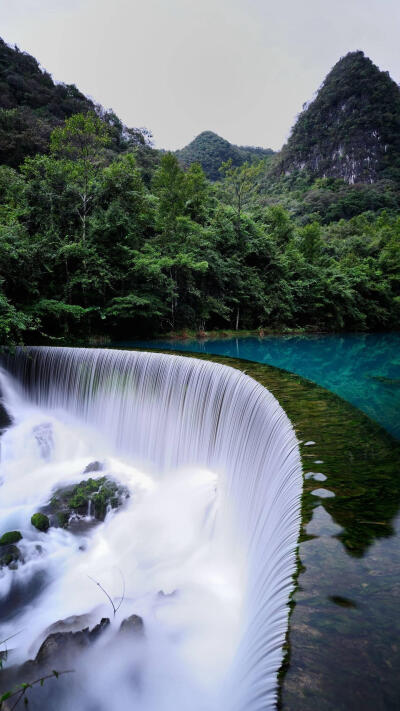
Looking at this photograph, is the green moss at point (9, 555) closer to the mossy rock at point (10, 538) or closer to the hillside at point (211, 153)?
the mossy rock at point (10, 538)

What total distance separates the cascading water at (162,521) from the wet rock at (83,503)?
0.15 metres

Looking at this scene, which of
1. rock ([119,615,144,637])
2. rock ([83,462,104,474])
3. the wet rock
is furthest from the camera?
rock ([83,462,104,474])

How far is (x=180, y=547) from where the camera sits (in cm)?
473

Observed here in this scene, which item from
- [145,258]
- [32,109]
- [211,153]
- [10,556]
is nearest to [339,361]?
[145,258]

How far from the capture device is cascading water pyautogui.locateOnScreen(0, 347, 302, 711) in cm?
269

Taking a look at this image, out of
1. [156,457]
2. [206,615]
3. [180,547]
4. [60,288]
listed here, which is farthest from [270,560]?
[60,288]

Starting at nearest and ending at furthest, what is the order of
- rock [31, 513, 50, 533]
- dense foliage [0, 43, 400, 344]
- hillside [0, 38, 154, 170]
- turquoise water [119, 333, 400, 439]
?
rock [31, 513, 50, 533], turquoise water [119, 333, 400, 439], dense foliage [0, 43, 400, 344], hillside [0, 38, 154, 170]

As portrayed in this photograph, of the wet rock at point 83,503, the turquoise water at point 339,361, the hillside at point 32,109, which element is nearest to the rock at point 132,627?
the wet rock at point 83,503

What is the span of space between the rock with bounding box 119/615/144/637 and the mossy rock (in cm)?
205

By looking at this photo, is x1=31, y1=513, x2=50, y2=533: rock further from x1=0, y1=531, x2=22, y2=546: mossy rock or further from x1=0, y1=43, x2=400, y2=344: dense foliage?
x1=0, y1=43, x2=400, y2=344: dense foliage

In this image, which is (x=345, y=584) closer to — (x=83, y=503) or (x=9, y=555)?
(x=9, y=555)

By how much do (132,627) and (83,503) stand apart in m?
2.34

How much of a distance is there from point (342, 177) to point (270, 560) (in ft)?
272

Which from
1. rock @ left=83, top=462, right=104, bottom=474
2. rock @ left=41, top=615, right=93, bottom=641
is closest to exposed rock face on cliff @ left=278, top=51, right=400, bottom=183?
rock @ left=83, top=462, right=104, bottom=474
